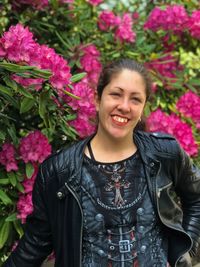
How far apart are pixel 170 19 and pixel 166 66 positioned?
31cm

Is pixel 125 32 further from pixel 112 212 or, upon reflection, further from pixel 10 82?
pixel 112 212

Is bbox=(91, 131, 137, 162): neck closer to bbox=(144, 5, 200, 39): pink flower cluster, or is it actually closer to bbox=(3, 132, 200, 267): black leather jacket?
bbox=(3, 132, 200, 267): black leather jacket

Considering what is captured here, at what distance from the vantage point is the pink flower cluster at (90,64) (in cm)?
311

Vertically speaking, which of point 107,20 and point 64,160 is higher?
point 107,20

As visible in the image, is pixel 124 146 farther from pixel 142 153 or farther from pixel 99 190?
pixel 99 190

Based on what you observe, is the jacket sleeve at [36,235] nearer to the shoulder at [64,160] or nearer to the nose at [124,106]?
the shoulder at [64,160]

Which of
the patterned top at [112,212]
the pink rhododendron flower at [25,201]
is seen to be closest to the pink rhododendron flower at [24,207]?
the pink rhododendron flower at [25,201]

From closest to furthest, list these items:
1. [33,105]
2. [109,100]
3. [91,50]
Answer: [109,100]
[33,105]
[91,50]

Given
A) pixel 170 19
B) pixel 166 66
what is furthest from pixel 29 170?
pixel 170 19

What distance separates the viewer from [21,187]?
2.38m

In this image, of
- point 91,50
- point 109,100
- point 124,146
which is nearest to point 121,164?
point 124,146

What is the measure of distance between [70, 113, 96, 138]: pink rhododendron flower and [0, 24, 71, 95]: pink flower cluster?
9.8 inches

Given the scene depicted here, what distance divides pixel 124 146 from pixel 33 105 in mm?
462

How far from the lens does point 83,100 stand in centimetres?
236
